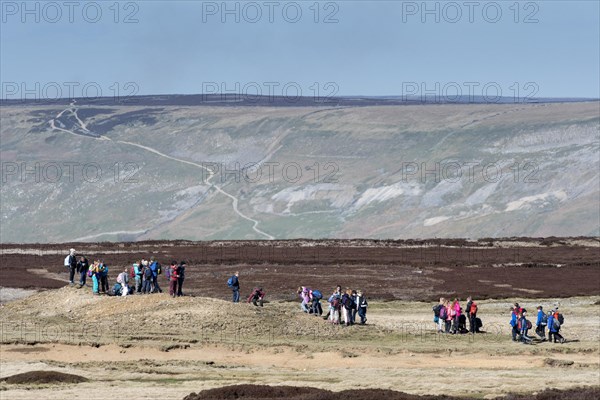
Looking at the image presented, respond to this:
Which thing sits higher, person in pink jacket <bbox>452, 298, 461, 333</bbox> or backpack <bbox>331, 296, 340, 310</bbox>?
backpack <bbox>331, 296, 340, 310</bbox>

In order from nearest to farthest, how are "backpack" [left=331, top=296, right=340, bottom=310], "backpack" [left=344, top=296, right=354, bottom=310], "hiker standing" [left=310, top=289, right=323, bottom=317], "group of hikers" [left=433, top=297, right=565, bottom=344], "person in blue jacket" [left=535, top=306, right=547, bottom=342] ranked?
"group of hikers" [left=433, top=297, right=565, bottom=344], "person in blue jacket" [left=535, top=306, right=547, bottom=342], "backpack" [left=331, top=296, right=340, bottom=310], "backpack" [left=344, top=296, right=354, bottom=310], "hiker standing" [left=310, top=289, right=323, bottom=317]

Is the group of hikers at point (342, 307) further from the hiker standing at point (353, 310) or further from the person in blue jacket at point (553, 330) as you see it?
the person in blue jacket at point (553, 330)

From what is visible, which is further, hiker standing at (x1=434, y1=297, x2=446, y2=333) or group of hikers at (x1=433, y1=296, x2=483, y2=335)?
hiker standing at (x1=434, y1=297, x2=446, y2=333)

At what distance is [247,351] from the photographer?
58.7 m

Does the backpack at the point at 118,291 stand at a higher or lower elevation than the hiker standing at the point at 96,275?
lower

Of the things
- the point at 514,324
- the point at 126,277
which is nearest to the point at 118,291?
the point at 126,277

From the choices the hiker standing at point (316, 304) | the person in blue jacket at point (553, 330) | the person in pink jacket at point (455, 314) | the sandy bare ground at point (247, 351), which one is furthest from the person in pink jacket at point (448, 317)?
the hiker standing at point (316, 304)

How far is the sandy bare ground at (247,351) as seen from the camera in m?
49.6

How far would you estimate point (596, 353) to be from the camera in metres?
59.5

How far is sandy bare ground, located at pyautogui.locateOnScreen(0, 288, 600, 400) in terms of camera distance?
49.6 meters

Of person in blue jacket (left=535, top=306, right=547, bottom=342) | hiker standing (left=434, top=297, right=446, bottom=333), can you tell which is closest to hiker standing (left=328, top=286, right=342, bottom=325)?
hiker standing (left=434, top=297, right=446, bottom=333)

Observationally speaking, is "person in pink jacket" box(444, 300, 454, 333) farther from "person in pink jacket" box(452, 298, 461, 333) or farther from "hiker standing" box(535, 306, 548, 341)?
"hiker standing" box(535, 306, 548, 341)

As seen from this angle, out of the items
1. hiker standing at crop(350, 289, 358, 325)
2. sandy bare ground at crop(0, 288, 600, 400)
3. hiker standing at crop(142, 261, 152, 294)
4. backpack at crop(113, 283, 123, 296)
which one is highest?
hiker standing at crop(142, 261, 152, 294)

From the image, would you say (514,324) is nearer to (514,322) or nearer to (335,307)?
(514,322)
